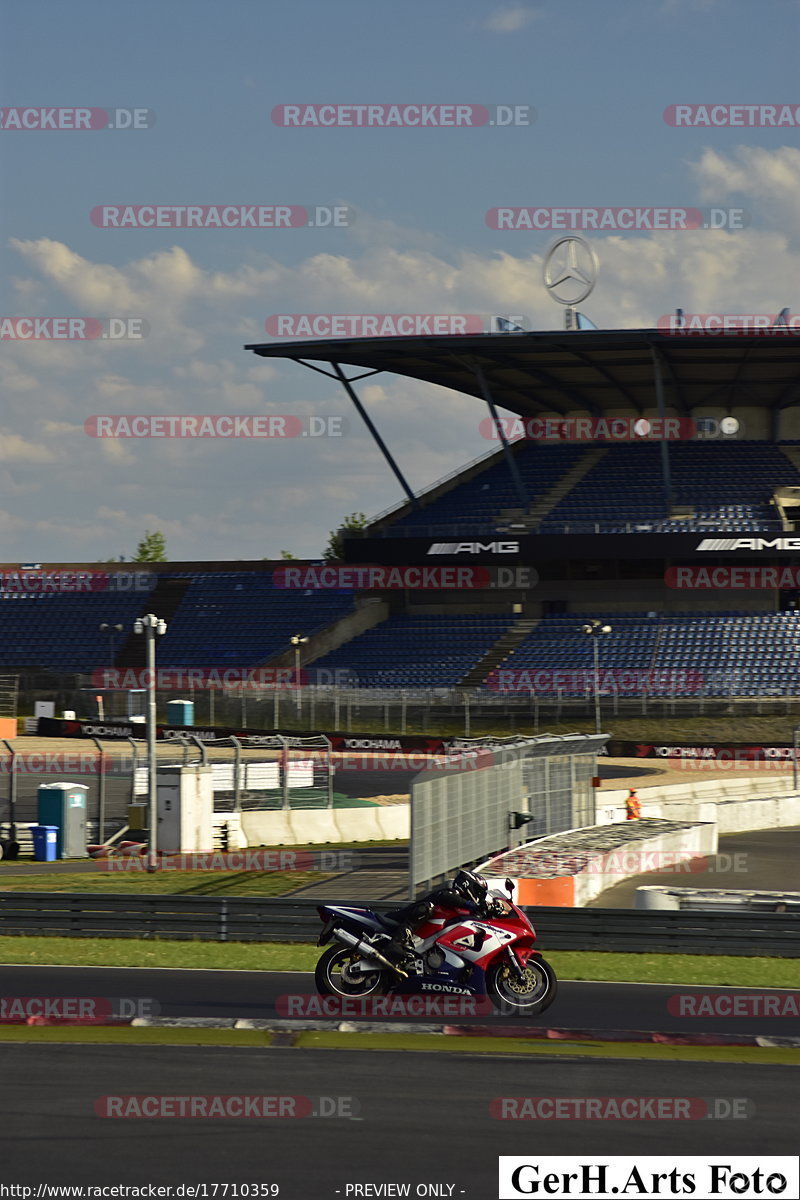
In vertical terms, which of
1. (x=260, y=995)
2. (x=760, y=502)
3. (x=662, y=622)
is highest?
(x=760, y=502)

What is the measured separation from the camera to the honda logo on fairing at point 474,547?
61.9 metres

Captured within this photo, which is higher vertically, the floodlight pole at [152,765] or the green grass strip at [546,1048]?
the floodlight pole at [152,765]

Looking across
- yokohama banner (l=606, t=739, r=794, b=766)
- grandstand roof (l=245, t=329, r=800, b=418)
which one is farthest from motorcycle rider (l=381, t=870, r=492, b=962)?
grandstand roof (l=245, t=329, r=800, b=418)

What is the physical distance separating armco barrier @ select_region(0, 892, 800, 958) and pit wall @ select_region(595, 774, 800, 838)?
15072 millimetres

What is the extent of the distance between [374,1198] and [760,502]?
57.9 metres

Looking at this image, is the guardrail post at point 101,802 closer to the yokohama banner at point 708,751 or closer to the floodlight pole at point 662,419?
the yokohama banner at point 708,751

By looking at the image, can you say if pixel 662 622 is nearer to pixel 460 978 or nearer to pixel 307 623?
pixel 307 623

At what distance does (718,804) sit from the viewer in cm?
3659

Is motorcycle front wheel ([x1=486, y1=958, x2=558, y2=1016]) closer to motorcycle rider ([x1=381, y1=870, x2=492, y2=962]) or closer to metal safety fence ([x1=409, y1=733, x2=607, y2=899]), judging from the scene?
motorcycle rider ([x1=381, y1=870, x2=492, y2=962])

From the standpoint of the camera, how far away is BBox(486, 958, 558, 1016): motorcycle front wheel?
43.2ft

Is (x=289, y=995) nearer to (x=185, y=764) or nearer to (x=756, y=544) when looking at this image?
(x=185, y=764)

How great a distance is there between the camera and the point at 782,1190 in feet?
26.3

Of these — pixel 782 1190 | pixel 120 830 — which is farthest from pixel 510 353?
pixel 782 1190

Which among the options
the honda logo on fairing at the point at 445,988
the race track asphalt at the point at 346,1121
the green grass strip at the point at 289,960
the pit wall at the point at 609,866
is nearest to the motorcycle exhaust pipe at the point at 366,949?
the honda logo on fairing at the point at 445,988
